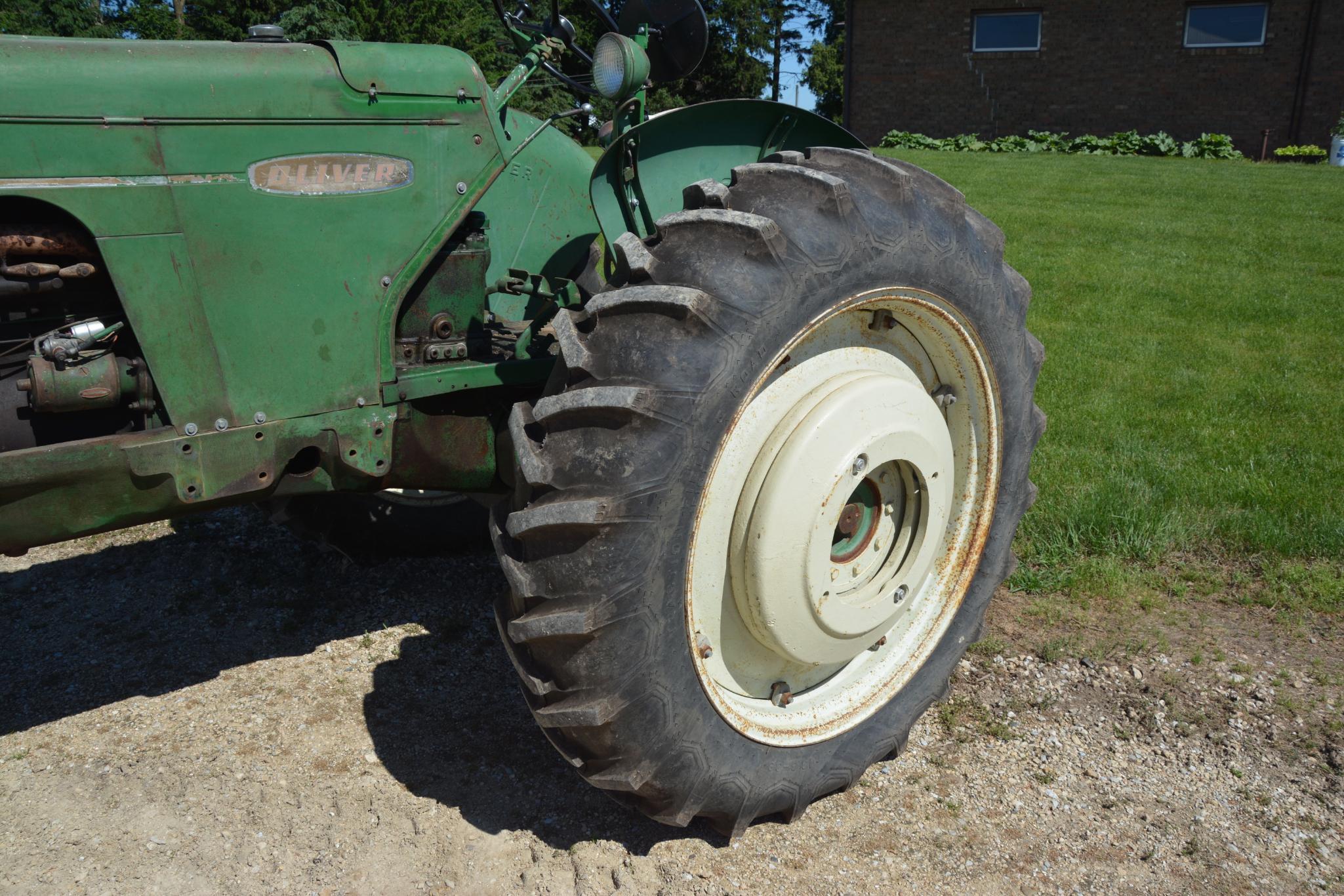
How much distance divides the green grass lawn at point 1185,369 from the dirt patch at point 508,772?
1.93 ft

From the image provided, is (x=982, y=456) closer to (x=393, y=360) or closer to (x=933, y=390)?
(x=933, y=390)

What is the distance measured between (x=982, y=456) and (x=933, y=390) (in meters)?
0.23

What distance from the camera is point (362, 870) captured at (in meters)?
2.43

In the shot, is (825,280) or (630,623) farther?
(825,280)

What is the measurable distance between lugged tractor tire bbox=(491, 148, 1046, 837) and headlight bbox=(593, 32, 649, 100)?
1.55 ft

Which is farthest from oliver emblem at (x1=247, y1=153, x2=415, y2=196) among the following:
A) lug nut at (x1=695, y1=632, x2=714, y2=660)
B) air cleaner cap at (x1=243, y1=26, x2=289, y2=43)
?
lug nut at (x1=695, y1=632, x2=714, y2=660)

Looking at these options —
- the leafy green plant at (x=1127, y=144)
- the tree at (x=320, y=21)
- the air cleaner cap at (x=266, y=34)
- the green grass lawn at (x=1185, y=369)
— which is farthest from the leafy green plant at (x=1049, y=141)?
the air cleaner cap at (x=266, y=34)

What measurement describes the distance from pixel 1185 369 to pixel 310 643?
501 cm

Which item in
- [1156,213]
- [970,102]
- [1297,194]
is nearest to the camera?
[1156,213]

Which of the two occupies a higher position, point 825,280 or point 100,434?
point 825,280

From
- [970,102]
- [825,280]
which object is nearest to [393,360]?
[825,280]

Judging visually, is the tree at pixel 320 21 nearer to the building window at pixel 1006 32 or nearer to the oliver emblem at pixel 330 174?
the building window at pixel 1006 32

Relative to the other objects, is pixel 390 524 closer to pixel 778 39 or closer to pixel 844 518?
pixel 844 518

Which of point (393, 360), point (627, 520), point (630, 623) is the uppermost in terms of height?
point (393, 360)
